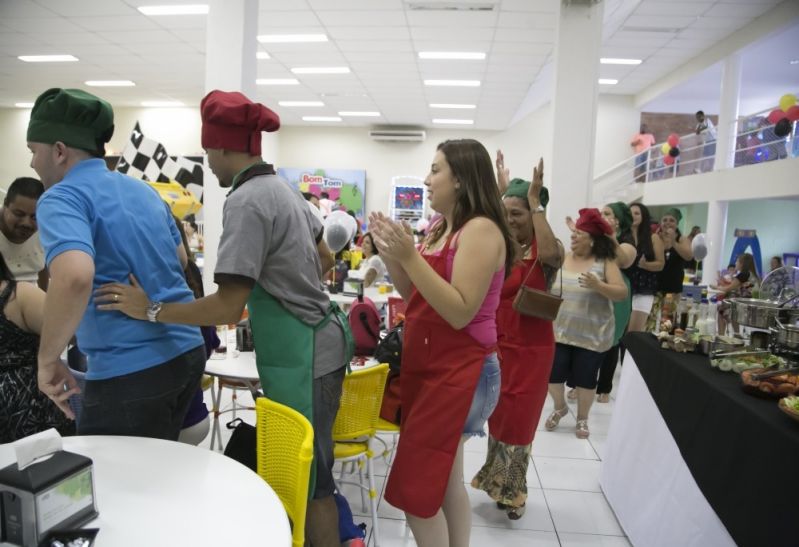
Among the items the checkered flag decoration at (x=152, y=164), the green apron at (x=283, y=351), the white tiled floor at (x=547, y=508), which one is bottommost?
the white tiled floor at (x=547, y=508)

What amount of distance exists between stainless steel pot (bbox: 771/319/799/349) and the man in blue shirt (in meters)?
1.97

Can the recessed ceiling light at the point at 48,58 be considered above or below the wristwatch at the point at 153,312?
above

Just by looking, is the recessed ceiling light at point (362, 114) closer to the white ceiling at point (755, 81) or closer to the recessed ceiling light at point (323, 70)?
the recessed ceiling light at point (323, 70)

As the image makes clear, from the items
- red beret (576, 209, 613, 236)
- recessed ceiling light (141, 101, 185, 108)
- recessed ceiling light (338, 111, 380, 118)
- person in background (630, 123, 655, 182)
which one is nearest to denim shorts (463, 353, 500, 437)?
red beret (576, 209, 613, 236)

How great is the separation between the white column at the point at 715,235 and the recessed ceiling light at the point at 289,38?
22.3ft

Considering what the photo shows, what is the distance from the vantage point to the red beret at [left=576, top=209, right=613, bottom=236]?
335 cm

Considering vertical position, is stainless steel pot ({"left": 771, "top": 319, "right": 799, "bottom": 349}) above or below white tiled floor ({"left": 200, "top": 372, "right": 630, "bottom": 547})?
above

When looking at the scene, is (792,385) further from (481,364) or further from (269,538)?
(269,538)

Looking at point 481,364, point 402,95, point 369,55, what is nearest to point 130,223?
point 481,364

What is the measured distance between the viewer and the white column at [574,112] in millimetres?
4801

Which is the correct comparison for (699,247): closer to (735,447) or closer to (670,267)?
(670,267)

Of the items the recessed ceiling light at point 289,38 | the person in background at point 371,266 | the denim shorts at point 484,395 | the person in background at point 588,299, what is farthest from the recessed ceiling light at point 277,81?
the denim shorts at point 484,395

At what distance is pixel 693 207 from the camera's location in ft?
42.9

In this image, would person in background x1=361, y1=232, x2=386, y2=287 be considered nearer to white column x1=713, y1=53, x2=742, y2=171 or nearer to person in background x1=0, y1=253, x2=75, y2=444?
person in background x1=0, y1=253, x2=75, y2=444
